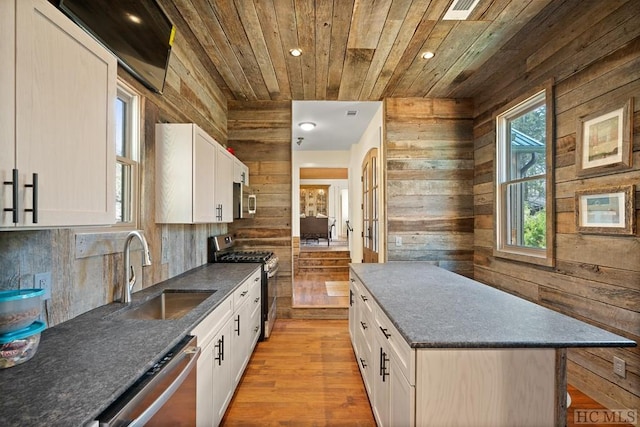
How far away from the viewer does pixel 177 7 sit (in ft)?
7.07

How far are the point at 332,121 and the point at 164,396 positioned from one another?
14.6ft

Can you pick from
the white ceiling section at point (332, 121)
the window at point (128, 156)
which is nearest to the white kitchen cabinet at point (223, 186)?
the window at point (128, 156)

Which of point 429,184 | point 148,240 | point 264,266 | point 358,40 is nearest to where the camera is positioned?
point 148,240

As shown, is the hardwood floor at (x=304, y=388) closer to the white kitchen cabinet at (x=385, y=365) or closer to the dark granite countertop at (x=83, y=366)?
the white kitchen cabinet at (x=385, y=365)

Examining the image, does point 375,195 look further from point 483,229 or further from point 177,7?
point 177,7

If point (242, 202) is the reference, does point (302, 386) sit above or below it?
below

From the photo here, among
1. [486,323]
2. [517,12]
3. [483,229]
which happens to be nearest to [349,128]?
[483,229]

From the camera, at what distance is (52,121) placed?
991mm

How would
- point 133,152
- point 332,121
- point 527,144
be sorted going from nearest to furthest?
point 133,152
point 527,144
point 332,121

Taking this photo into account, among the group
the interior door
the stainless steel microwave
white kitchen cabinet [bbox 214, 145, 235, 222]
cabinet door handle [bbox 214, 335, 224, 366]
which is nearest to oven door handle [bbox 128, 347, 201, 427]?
cabinet door handle [bbox 214, 335, 224, 366]

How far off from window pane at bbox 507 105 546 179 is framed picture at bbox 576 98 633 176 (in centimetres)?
51

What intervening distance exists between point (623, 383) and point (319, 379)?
2063mm

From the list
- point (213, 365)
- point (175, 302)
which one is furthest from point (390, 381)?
point (175, 302)

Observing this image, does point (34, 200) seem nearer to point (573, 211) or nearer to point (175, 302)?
point (175, 302)
